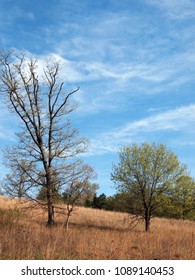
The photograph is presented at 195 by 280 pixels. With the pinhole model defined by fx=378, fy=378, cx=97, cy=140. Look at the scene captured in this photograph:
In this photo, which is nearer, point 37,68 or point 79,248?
point 79,248

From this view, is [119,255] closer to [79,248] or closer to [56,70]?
[79,248]

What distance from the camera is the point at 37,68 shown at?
1123 inches

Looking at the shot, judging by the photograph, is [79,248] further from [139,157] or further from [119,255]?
[139,157]

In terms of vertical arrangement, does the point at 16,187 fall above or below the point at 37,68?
below

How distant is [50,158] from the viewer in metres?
27.1

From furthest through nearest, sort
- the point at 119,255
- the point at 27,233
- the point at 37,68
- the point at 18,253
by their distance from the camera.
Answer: the point at 37,68, the point at 27,233, the point at 119,255, the point at 18,253

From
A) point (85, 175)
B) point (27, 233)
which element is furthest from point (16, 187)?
point (27, 233)

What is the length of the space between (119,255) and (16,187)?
1576 centimetres

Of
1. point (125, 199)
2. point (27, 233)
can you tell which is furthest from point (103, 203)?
point (27, 233)

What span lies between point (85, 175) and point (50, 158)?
279cm
